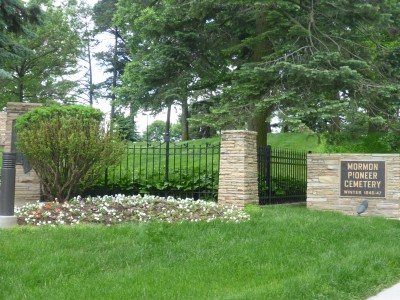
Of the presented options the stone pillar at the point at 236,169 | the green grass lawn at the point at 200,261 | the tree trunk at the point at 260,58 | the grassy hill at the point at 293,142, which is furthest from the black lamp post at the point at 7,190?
the grassy hill at the point at 293,142

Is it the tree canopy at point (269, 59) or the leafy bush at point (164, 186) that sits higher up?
the tree canopy at point (269, 59)

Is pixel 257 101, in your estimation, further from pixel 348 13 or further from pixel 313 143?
pixel 313 143

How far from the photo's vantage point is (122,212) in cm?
1024

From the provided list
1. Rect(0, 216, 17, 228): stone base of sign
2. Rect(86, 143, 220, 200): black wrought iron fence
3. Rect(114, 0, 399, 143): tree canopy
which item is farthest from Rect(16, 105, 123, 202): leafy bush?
Rect(114, 0, 399, 143): tree canopy

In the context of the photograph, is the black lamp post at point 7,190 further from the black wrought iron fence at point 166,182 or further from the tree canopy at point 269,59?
the tree canopy at point 269,59

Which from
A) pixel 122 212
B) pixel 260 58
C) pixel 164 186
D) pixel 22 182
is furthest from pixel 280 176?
pixel 22 182

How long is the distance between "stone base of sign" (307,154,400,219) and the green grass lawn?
274 centimetres

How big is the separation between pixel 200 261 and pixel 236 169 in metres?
4.69

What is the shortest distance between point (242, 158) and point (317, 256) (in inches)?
170

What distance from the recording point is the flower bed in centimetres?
958

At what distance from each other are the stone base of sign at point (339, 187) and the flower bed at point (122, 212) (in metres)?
3.00

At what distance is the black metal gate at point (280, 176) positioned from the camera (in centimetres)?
1370

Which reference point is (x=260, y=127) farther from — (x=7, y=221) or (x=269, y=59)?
(x=7, y=221)

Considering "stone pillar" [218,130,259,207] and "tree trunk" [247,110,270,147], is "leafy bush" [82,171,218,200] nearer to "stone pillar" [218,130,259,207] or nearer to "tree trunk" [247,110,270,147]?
"stone pillar" [218,130,259,207]
